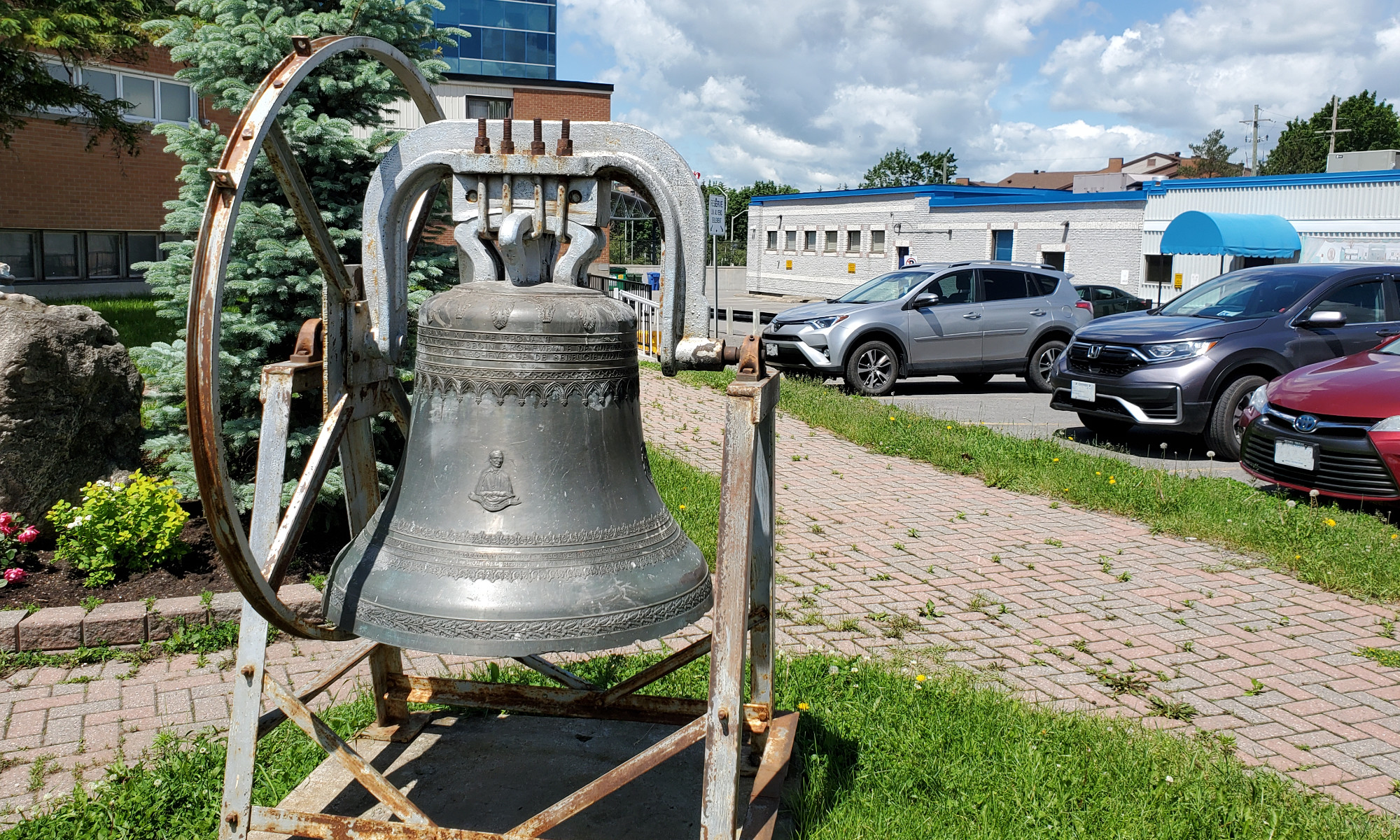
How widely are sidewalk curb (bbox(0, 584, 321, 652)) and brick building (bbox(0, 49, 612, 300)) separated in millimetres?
19012

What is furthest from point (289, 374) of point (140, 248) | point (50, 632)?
point (140, 248)

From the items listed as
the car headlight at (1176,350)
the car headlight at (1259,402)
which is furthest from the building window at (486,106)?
the car headlight at (1259,402)

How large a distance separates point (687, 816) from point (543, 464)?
4.43 feet

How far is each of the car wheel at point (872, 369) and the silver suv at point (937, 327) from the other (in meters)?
0.01

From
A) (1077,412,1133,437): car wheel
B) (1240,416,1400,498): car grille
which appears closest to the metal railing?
(1077,412,1133,437): car wheel

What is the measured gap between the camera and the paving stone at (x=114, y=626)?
15.9ft

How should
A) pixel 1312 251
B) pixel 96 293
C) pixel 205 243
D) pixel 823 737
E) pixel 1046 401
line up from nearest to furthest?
pixel 205 243 → pixel 823 737 → pixel 1046 401 → pixel 96 293 → pixel 1312 251

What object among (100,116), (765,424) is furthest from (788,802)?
(100,116)

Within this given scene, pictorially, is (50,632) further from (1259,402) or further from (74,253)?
(74,253)

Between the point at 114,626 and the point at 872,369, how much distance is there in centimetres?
1086

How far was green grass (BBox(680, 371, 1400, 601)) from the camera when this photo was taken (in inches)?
260

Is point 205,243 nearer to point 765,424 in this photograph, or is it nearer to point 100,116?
point 765,424

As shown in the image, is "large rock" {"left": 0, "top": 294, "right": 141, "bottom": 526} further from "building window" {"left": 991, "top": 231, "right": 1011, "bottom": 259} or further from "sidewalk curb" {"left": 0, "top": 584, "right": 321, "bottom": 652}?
"building window" {"left": 991, "top": 231, "right": 1011, "bottom": 259}

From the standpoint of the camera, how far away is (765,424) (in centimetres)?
334
